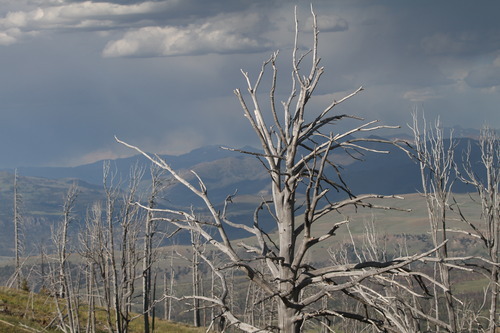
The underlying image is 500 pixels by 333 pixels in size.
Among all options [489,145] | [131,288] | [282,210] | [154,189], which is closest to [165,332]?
[154,189]

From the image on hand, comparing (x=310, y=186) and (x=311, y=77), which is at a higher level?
(x=311, y=77)

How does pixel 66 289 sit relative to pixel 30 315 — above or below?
above

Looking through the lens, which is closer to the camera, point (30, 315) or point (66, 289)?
point (66, 289)

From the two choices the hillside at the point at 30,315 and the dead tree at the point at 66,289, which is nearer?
the dead tree at the point at 66,289

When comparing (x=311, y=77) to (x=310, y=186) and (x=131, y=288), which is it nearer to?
(x=310, y=186)

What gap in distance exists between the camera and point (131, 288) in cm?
2112

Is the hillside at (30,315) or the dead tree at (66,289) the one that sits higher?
the dead tree at (66,289)

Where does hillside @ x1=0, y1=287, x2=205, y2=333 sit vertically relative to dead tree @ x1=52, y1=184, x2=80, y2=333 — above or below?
below

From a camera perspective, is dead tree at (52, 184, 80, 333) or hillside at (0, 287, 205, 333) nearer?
dead tree at (52, 184, 80, 333)

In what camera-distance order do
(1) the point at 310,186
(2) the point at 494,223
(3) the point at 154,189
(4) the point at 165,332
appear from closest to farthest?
(1) the point at 310,186
(2) the point at 494,223
(3) the point at 154,189
(4) the point at 165,332

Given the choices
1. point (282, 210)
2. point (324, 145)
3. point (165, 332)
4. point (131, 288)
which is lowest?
point (165, 332)

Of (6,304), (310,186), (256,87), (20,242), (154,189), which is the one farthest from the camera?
(20,242)

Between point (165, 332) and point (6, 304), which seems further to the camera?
point (165, 332)

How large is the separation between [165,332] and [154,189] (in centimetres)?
1231
